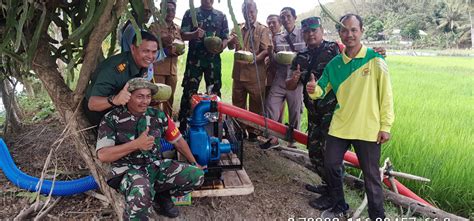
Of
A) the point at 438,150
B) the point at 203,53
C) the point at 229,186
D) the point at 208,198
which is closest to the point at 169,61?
the point at 203,53

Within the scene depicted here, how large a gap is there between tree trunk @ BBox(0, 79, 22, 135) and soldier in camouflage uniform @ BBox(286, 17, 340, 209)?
3.00 meters

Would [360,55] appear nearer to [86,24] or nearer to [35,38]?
[86,24]

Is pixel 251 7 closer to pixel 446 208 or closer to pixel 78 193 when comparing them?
pixel 78 193

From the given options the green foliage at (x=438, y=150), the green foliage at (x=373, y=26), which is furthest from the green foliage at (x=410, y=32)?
the green foliage at (x=438, y=150)

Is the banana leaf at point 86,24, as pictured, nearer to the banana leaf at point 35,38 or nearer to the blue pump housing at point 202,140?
the banana leaf at point 35,38

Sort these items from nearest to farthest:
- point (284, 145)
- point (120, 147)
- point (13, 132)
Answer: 1. point (120, 147)
2. point (13, 132)
3. point (284, 145)

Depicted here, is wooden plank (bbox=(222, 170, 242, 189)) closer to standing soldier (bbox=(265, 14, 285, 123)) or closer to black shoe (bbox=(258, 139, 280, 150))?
black shoe (bbox=(258, 139, 280, 150))

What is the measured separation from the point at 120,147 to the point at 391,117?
6.20ft

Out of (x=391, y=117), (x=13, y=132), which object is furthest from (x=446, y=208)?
(x=13, y=132)

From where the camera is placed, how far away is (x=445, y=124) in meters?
5.81

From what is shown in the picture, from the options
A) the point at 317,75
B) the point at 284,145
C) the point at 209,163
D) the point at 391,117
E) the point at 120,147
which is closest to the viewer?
the point at 120,147

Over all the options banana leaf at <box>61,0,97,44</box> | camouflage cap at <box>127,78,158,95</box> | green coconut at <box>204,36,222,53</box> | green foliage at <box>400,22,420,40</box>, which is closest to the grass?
green coconut at <box>204,36,222,53</box>

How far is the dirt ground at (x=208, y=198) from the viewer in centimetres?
289

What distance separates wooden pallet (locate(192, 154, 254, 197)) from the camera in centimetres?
277
